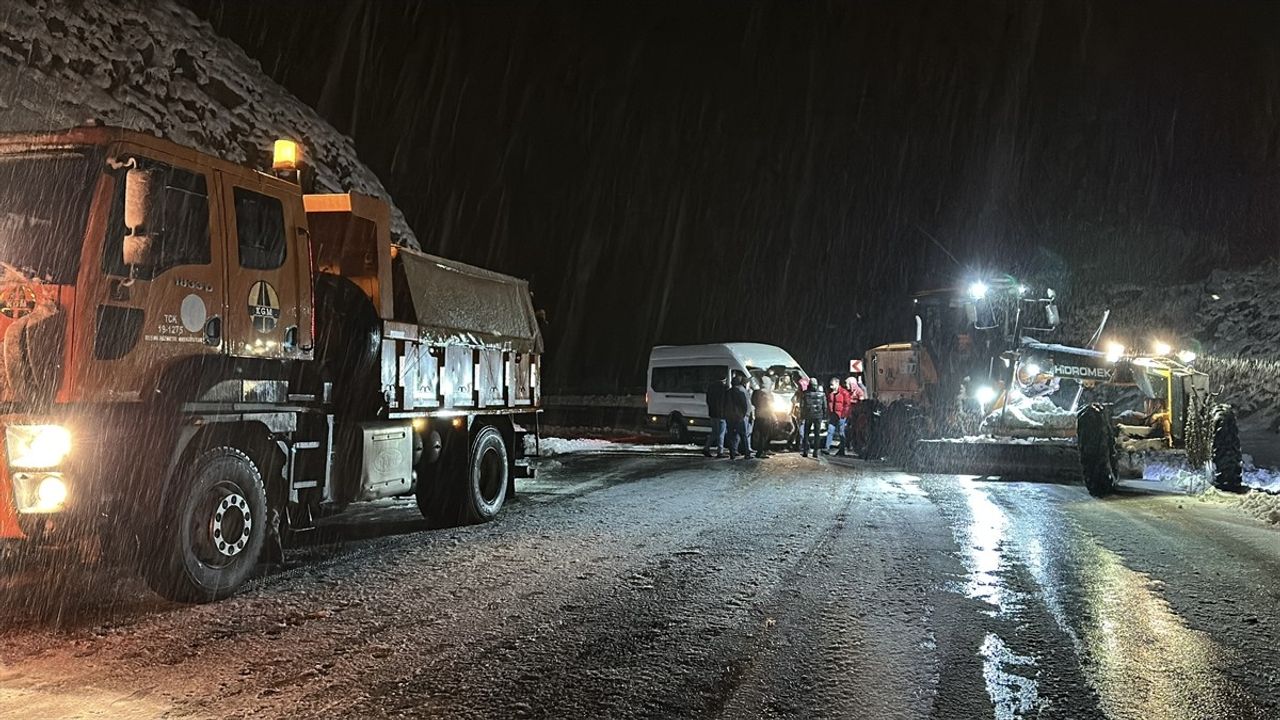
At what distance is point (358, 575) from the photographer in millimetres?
6941

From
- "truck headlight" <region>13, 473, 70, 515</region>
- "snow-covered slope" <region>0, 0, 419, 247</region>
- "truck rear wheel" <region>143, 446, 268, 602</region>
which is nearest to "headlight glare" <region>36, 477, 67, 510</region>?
"truck headlight" <region>13, 473, 70, 515</region>

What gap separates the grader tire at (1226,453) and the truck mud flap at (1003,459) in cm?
187

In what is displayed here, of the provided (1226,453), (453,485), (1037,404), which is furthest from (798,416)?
(453,485)

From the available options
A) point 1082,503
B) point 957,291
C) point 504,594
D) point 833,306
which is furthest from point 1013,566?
point 833,306

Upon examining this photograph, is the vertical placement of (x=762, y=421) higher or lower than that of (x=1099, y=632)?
higher

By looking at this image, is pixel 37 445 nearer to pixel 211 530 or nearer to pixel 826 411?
pixel 211 530

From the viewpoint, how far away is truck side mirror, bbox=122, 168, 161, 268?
5.57m

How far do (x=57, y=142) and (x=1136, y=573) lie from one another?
8.30m

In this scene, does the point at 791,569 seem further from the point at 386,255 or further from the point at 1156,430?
the point at 1156,430

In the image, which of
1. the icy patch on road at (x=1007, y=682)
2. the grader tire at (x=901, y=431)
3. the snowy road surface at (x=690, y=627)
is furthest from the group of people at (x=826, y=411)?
the icy patch on road at (x=1007, y=682)

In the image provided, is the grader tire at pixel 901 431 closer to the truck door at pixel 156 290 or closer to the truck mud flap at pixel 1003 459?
the truck mud flap at pixel 1003 459

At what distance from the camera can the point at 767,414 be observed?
19328 millimetres

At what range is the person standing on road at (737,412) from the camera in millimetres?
18219

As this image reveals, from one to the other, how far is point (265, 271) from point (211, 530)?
2008 millimetres
